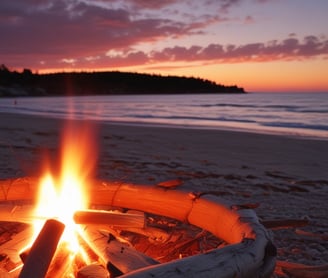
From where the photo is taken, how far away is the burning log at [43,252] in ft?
5.47

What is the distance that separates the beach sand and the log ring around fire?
23 cm

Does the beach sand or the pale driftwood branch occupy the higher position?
the pale driftwood branch

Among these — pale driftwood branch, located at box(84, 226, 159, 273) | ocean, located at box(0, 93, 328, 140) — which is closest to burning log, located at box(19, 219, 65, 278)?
pale driftwood branch, located at box(84, 226, 159, 273)

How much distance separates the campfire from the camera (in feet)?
5.40

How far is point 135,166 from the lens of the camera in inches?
253

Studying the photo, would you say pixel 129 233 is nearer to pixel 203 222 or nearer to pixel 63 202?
pixel 63 202

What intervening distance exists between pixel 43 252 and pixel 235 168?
201 inches

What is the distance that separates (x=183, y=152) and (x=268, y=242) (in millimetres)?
6389

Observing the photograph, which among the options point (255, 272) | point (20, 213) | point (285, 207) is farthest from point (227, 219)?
point (285, 207)

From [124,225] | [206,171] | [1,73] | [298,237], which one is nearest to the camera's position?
[124,225]

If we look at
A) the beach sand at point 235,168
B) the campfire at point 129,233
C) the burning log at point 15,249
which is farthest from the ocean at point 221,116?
the burning log at point 15,249

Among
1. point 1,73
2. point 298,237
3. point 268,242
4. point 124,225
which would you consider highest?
point 1,73

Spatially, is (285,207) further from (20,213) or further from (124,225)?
(20,213)

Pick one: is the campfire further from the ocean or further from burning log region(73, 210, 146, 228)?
the ocean
